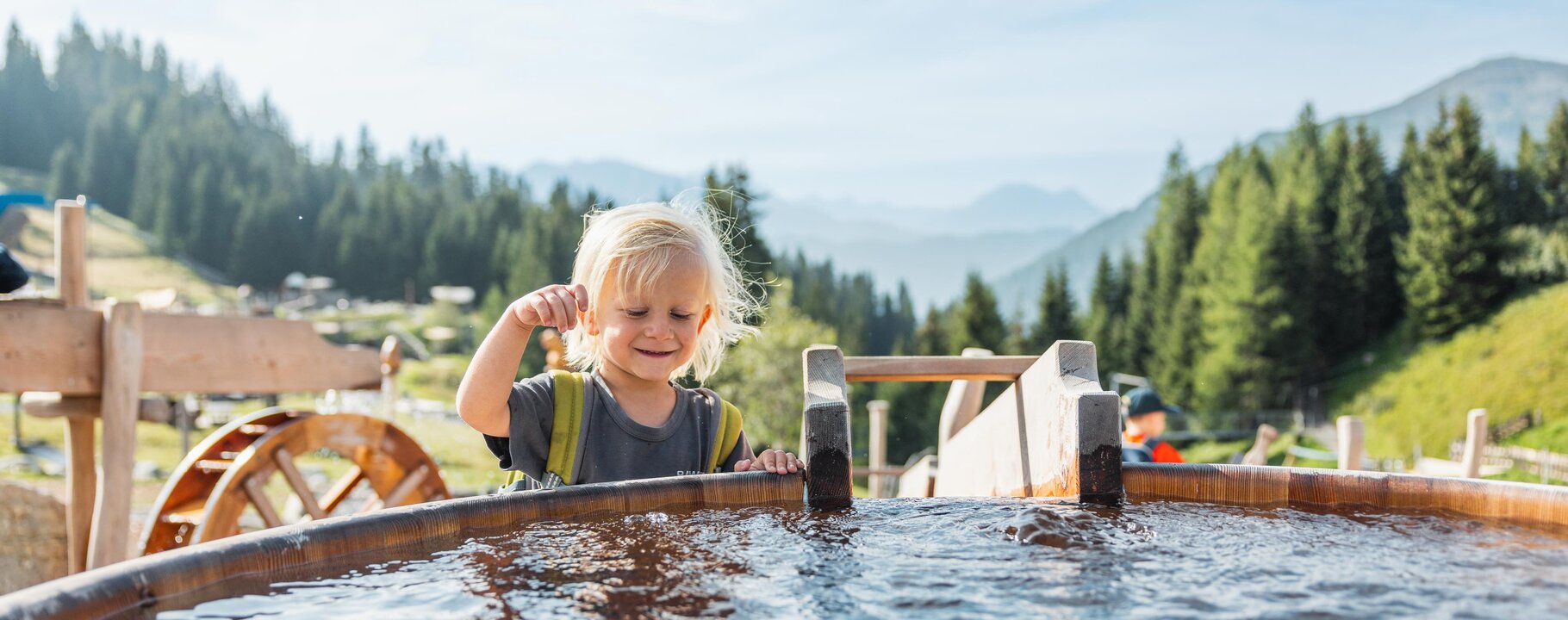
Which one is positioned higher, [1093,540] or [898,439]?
[1093,540]

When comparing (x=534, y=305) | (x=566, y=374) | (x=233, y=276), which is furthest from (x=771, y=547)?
(x=233, y=276)

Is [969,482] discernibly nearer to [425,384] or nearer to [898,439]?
[898,439]

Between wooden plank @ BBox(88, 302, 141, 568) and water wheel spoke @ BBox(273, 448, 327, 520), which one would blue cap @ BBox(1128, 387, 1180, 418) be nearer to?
water wheel spoke @ BBox(273, 448, 327, 520)

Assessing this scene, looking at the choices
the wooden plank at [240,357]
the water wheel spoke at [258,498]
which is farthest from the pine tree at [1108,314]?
the water wheel spoke at [258,498]

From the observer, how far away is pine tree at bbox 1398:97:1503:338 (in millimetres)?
58125

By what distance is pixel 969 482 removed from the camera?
4.30 metres

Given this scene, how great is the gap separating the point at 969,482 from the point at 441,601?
110 inches

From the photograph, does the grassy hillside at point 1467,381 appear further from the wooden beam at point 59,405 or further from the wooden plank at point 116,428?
the wooden beam at point 59,405

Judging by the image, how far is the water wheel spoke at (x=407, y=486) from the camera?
734 cm

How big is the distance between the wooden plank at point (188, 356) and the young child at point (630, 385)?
3.74 m

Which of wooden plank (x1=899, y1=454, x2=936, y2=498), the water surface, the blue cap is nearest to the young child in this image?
the water surface

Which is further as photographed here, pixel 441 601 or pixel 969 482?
pixel 969 482

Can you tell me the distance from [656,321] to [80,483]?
5093mm

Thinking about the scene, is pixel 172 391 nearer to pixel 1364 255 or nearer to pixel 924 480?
pixel 924 480
